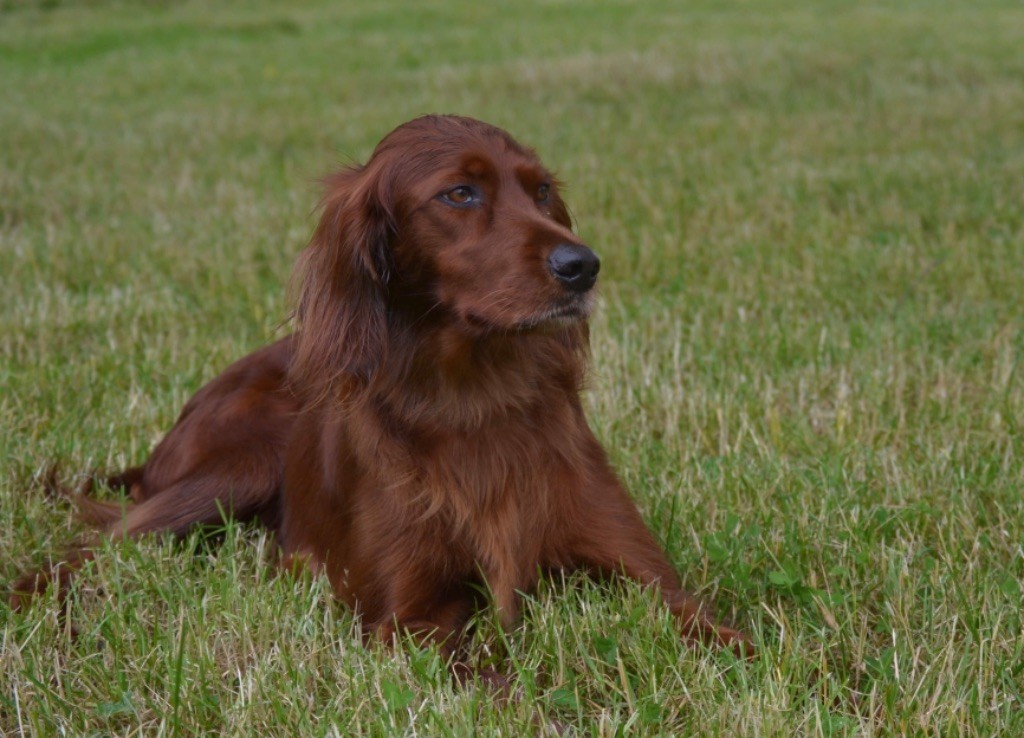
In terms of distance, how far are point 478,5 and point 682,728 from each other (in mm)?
18717

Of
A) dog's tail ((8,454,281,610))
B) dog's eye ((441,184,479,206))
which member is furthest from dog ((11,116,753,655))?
dog's tail ((8,454,281,610))

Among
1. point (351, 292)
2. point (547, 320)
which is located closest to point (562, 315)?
point (547, 320)

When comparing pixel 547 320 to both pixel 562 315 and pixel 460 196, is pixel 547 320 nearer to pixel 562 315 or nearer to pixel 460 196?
→ pixel 562 315

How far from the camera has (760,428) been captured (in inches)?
144

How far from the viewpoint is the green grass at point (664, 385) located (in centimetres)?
225

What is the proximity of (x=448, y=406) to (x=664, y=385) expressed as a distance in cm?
148

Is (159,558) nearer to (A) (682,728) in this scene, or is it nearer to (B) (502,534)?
(B) (502,534)

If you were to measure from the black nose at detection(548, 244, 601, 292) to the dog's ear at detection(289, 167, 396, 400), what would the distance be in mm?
429

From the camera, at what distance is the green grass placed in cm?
225

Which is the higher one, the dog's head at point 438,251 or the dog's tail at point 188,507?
the dog's head at point 438,251

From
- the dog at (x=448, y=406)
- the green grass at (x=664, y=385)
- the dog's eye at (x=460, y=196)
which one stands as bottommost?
the green grass at (x=664, y=385)

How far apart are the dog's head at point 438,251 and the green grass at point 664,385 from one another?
56cm

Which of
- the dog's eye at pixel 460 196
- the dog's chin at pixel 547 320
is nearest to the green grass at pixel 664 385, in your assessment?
the dog's chin at pixel 547 320

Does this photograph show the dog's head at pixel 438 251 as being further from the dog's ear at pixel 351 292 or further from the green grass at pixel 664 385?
the green grass at pixel 664 385
